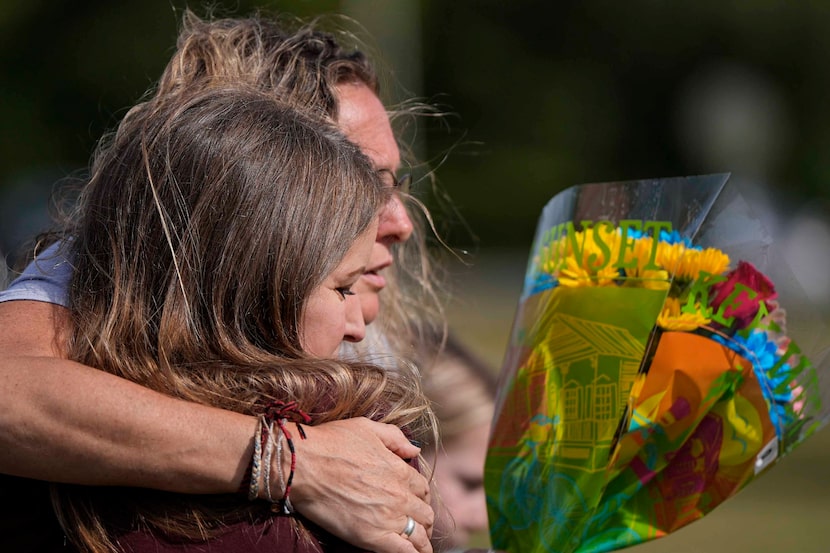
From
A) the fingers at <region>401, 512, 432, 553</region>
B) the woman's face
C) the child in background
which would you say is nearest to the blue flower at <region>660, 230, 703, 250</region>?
the woman's face

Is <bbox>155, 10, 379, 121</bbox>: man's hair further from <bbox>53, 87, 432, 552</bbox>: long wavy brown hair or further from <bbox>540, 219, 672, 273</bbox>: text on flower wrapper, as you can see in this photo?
<bbox>540, 219, 672, 273</bbox>: text on flower wrapper

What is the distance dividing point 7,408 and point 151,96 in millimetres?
1005

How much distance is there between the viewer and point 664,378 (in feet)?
6.32

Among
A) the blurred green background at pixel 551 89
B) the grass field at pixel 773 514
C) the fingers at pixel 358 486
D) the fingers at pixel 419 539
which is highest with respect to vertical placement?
the fingers at pixel 358 486

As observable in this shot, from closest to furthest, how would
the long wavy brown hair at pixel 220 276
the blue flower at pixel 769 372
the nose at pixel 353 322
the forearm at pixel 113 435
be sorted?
the forearm at pixel 113 435 < the long wavy brown hair at pixel 220 276 < the blue flower at pixel 769 372 < the nose at pixel 353 322

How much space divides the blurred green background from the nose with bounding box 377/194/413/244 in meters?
14.2

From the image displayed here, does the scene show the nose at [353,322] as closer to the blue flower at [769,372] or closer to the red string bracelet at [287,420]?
the red string bracelet at [287,420]

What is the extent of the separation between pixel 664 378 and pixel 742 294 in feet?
0.70

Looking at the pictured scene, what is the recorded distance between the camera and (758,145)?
21.0 meters

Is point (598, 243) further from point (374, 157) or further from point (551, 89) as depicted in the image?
point (551, 89)

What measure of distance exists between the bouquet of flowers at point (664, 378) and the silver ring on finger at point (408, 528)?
0.36 metres

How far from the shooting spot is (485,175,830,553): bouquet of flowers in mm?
1917

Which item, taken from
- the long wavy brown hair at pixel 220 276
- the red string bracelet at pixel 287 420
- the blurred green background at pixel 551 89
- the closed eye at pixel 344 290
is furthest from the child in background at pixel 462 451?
the blurred green background at pixel 551 89

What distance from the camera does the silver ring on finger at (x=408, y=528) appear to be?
66.9 inches
